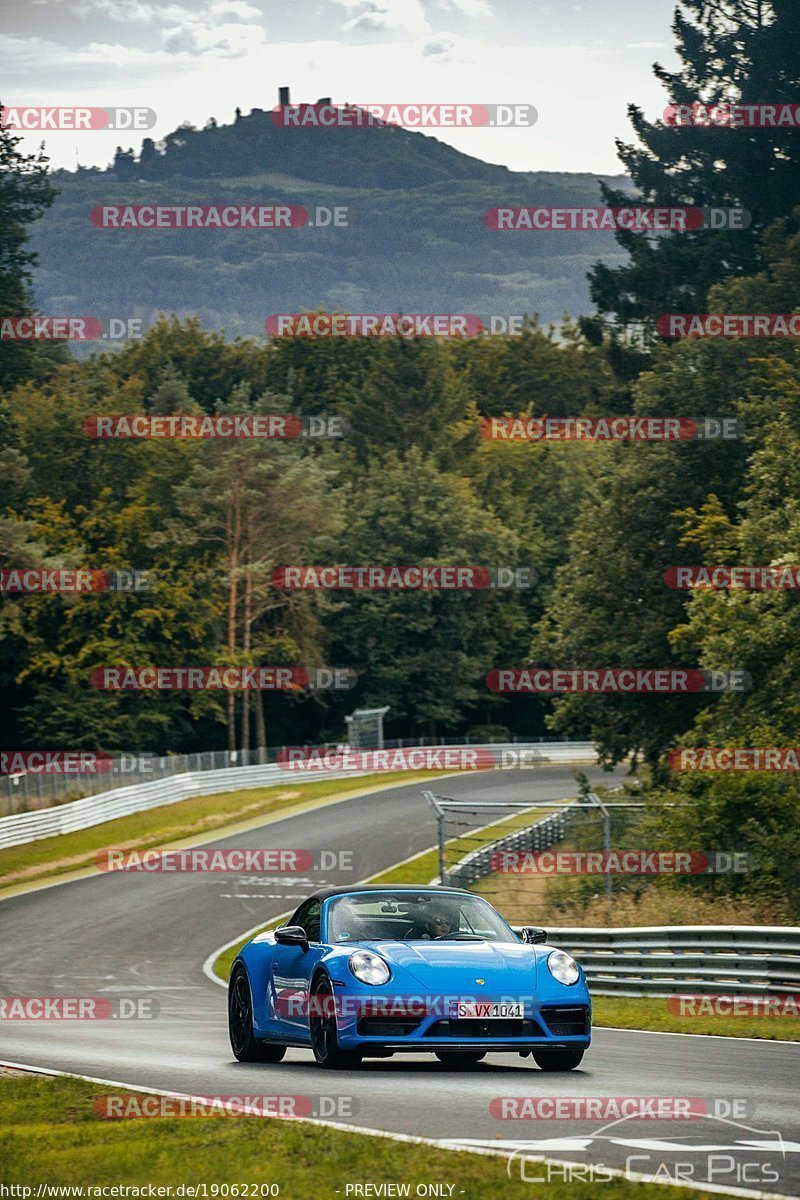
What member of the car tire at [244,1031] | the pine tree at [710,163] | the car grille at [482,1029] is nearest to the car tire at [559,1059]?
the car grille at [482,1029]

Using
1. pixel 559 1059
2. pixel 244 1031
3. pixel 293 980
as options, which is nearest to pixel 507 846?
pixel 244 1031

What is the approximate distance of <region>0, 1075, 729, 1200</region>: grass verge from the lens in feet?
24.4

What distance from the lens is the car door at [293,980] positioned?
40.2 feet

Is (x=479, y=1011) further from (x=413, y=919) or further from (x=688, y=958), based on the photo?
(x=688, y=958)

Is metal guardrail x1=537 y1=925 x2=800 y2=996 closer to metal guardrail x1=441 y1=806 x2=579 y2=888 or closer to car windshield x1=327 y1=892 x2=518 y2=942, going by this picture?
car windshield x1=327 y1=892 x2=518 y2=942

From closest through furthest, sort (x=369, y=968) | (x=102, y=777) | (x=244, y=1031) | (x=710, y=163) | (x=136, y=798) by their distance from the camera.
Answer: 1. (x=369, y=968)
2. (x=244, y=1031)
3. (x=102, y=777)
4. (x=136, y=798)
5. (x=710, y=163)

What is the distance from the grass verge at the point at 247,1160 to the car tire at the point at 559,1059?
3.29 m

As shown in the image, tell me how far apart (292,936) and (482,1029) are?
1741 mm

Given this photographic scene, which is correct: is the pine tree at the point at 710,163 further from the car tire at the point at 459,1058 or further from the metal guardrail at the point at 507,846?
the car tire at the point at 459,1058

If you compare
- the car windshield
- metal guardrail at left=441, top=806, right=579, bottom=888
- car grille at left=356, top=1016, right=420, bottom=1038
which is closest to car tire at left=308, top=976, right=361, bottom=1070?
car grille at left=356, top=1016, right=420, bottom=1038

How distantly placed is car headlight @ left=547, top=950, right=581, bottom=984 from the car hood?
13 centimetres

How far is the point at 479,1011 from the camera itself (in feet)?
37.8

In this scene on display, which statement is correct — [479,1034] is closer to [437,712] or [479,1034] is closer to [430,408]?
[437,712]

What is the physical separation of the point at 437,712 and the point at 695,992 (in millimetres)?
65760
